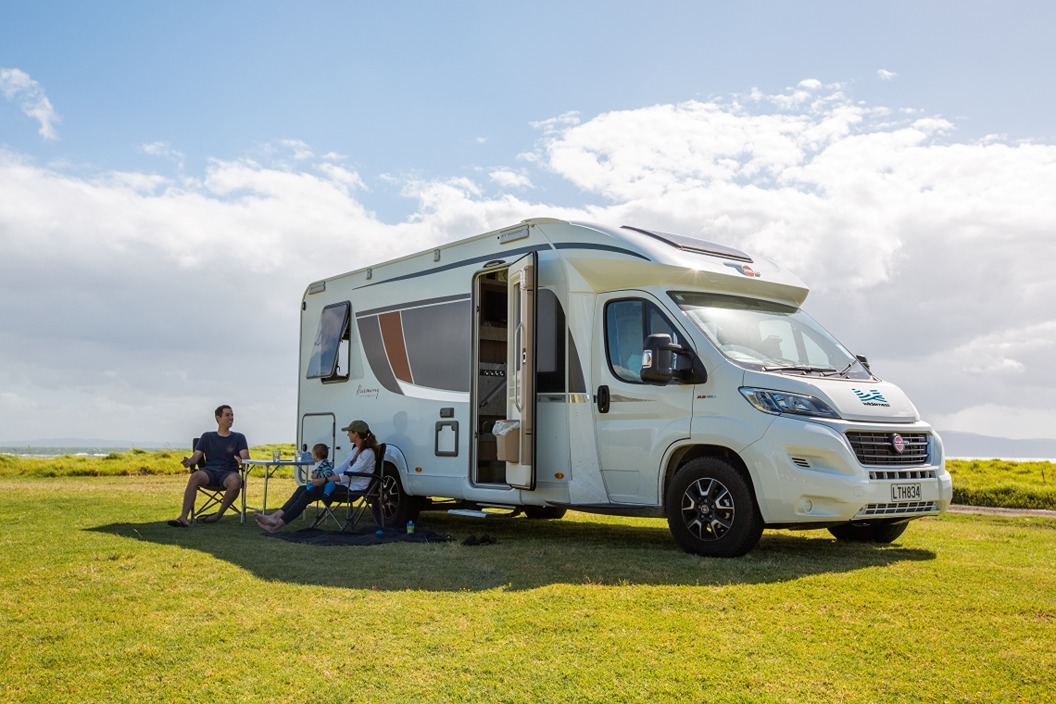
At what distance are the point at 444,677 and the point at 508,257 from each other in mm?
5462

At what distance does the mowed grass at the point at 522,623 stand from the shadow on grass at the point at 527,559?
0.04m

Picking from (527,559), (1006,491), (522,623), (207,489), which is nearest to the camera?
(522,623)

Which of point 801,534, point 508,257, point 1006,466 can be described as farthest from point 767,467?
point 1006,466

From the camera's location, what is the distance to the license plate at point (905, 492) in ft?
23.9

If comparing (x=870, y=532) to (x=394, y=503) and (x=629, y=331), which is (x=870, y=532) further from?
(x=394, y=503)

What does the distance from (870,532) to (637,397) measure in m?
2.63

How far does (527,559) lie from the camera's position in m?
7.42

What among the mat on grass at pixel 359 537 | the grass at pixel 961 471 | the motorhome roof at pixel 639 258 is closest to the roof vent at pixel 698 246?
the motorhome roof at pixel 639 258

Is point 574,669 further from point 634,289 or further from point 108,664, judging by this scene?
point 634,289

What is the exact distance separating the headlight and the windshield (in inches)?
11.4

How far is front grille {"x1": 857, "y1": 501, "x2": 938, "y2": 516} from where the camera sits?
7141 millimetres

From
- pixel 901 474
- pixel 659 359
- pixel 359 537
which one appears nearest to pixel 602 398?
pixel 659 359

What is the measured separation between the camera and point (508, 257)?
920cm

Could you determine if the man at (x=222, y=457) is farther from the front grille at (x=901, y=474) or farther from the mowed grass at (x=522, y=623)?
the front grille at (x=901, y=474)
